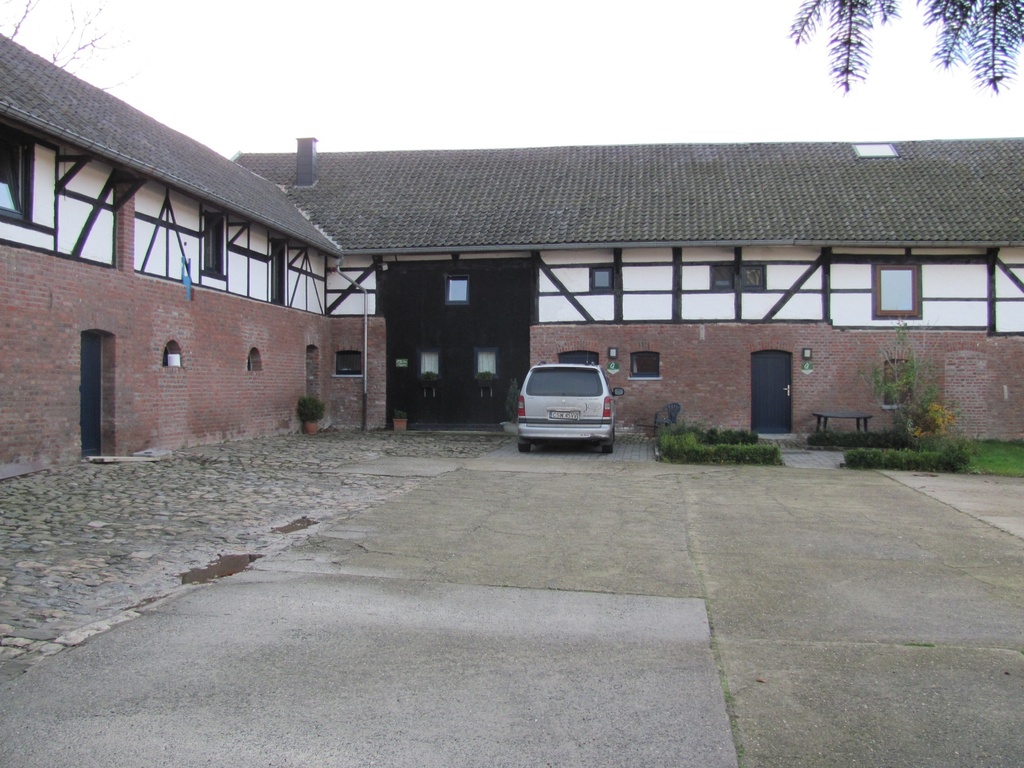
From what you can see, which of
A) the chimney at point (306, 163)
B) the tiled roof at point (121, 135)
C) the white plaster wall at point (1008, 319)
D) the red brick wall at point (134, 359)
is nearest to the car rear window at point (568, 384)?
the red brick wall at point (134, 359)

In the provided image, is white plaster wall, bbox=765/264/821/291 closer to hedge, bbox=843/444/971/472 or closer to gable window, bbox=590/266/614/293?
gable window, bbox=590/266/614/293

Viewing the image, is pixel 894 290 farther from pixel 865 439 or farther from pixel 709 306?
pixel 865 439

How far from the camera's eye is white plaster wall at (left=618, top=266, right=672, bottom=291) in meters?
19.4

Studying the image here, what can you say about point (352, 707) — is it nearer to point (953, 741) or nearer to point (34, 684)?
point (34, 684)

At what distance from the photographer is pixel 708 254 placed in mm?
19250

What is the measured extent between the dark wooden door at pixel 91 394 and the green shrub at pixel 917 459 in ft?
38.8

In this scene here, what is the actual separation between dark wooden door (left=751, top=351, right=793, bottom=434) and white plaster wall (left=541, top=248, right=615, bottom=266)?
418 cm

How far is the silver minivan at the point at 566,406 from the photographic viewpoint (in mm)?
14609

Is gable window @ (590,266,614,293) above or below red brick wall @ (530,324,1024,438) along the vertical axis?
above

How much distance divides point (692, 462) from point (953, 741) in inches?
429

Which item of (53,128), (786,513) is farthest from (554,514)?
(53,128)

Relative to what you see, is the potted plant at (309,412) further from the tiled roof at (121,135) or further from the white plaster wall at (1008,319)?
the white plaster wall at (1008,319)

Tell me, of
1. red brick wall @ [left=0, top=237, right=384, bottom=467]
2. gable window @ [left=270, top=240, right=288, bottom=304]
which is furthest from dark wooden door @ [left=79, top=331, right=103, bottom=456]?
gable window @ [left=270, top=240, right=288, bottom=304]

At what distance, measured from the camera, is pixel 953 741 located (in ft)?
10.5
